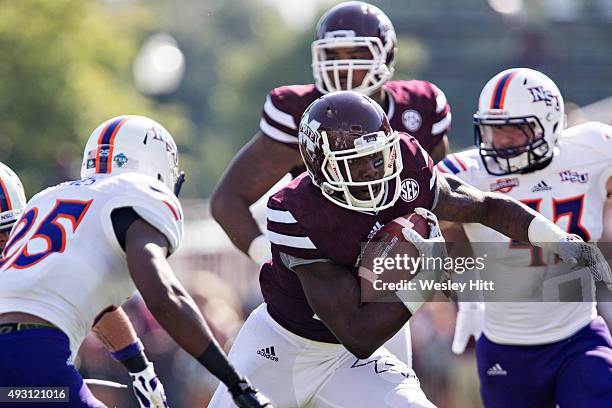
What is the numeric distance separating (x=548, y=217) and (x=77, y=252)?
8.04 ft

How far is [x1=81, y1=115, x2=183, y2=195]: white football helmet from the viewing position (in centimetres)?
504

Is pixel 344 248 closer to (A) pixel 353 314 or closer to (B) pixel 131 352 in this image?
(A) pixel 353 314

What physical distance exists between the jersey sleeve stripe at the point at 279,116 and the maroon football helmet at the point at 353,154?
142cm

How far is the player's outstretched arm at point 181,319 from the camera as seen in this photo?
13.9ft

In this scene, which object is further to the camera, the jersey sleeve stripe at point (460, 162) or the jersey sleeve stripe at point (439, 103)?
the jersey sleeve stripe at point (439, 103)

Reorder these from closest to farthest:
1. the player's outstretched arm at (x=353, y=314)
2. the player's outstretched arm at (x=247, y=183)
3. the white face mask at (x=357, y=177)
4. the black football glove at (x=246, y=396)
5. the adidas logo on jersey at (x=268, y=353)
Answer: the black football glove at (x=246, y=396)
the player's outstretched arm at (x=353, y=314)
the white face mask at (x=357, y=177)
the adidas logo on jersey at (x=268, y=353)
the player's outstretched arm at (x=247, y=183)

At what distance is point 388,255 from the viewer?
181 inches

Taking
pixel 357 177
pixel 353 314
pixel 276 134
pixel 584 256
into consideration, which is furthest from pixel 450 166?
pixel 353 314

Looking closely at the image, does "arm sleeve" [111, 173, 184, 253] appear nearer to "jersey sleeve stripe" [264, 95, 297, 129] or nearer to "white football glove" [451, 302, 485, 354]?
"jersey sleeve stripe" [264, 95, 297, 129]

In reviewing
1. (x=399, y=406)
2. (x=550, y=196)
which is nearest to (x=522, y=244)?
(x=550, y=196)

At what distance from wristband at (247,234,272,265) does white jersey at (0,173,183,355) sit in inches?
59.9

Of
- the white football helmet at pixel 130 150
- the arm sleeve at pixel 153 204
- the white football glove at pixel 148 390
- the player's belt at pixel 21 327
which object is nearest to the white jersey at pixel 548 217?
the white football helmet at pixel 130 150

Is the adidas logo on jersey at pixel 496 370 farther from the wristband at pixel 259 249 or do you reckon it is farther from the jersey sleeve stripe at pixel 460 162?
the wristband at pixel 259 249

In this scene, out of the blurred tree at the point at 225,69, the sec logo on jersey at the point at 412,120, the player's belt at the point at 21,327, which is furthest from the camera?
the blurred tree at the point at 225,69
